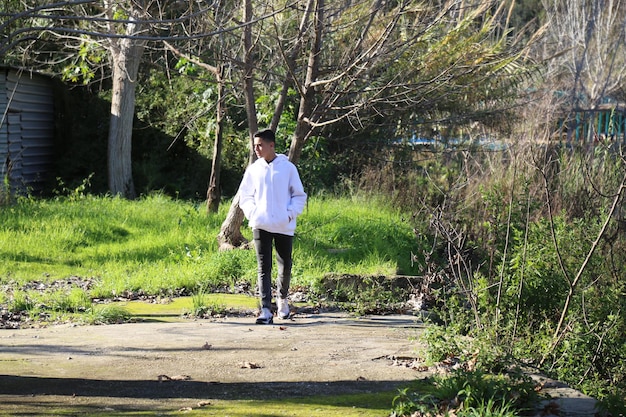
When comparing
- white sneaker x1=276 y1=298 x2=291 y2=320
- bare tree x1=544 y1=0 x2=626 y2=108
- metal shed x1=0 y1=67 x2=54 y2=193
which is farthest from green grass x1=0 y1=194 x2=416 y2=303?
bare tree x1=544 y1=0 x2=626 y2=108

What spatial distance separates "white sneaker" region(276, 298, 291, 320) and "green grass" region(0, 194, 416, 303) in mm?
1469

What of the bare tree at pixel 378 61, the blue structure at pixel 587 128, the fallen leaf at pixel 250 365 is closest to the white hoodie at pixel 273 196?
the bare tree at pixel 378 61

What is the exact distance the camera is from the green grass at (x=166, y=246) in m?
10.8

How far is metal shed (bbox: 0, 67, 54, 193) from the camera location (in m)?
19.3

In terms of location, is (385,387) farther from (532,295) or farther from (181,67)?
(181,67)

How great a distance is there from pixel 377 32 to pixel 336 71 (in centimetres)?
276

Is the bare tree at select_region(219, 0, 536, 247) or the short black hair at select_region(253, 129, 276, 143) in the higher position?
the bare tree at select_region(219, 0, 536, 247)

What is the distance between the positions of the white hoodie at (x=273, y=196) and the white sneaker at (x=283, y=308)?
2.32ft

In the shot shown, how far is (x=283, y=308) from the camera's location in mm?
8797

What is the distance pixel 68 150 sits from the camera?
851 inches

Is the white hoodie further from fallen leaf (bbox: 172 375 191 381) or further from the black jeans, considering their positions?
fallen leaf (bbox: 172 375 191 381)

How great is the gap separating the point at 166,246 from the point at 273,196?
14.5 ft

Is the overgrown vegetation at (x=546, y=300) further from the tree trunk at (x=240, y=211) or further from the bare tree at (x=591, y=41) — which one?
the bare tree at (x=591, y=41)

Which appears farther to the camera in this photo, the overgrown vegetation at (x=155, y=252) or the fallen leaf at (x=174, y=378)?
the overgrown vegetation at (x=155, y=252)
